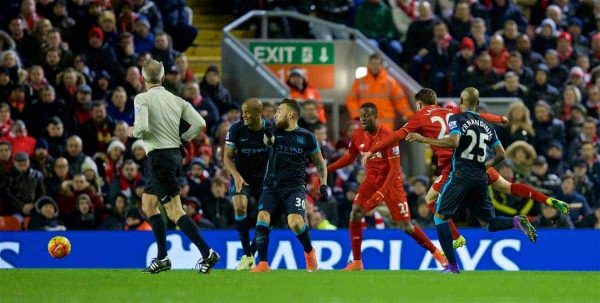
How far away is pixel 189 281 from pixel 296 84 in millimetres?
9915

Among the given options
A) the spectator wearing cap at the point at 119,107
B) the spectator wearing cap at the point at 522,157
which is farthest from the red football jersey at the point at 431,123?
the spectator wearing cap at the point at 119,107

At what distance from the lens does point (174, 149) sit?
14.5m

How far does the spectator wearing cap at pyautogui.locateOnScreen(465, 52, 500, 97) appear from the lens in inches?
952

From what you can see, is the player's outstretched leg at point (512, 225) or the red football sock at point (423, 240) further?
the red football sock at point (423, 240)

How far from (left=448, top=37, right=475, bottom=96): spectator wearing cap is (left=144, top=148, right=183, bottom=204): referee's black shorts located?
34.4 feet

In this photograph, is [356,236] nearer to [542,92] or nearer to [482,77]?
[482,77]

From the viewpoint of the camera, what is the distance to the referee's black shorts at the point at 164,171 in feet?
47.2

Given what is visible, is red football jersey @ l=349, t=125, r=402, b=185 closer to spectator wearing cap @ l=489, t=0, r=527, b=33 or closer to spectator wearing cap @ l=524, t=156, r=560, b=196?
spectator wearing cap @ l=524, t=156, r=560, b=196

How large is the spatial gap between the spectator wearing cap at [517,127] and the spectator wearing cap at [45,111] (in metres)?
6.55

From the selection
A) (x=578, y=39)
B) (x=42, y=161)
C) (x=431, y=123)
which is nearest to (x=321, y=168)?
(x=431, y=123)

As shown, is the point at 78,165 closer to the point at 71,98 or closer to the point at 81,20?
the point at 71,98

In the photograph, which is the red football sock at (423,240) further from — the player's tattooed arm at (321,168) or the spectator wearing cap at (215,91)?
the spectator wearing cap at (215,91)

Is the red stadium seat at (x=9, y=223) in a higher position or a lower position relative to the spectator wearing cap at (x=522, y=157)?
lower

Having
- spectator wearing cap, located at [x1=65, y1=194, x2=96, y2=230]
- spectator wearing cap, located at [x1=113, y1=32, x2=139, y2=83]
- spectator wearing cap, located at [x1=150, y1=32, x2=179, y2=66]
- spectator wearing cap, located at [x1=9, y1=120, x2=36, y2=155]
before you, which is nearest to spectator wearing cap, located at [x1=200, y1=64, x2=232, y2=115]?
spectator wearing cap, located at [x1=150, y1=32, x2=179, y2=66]
